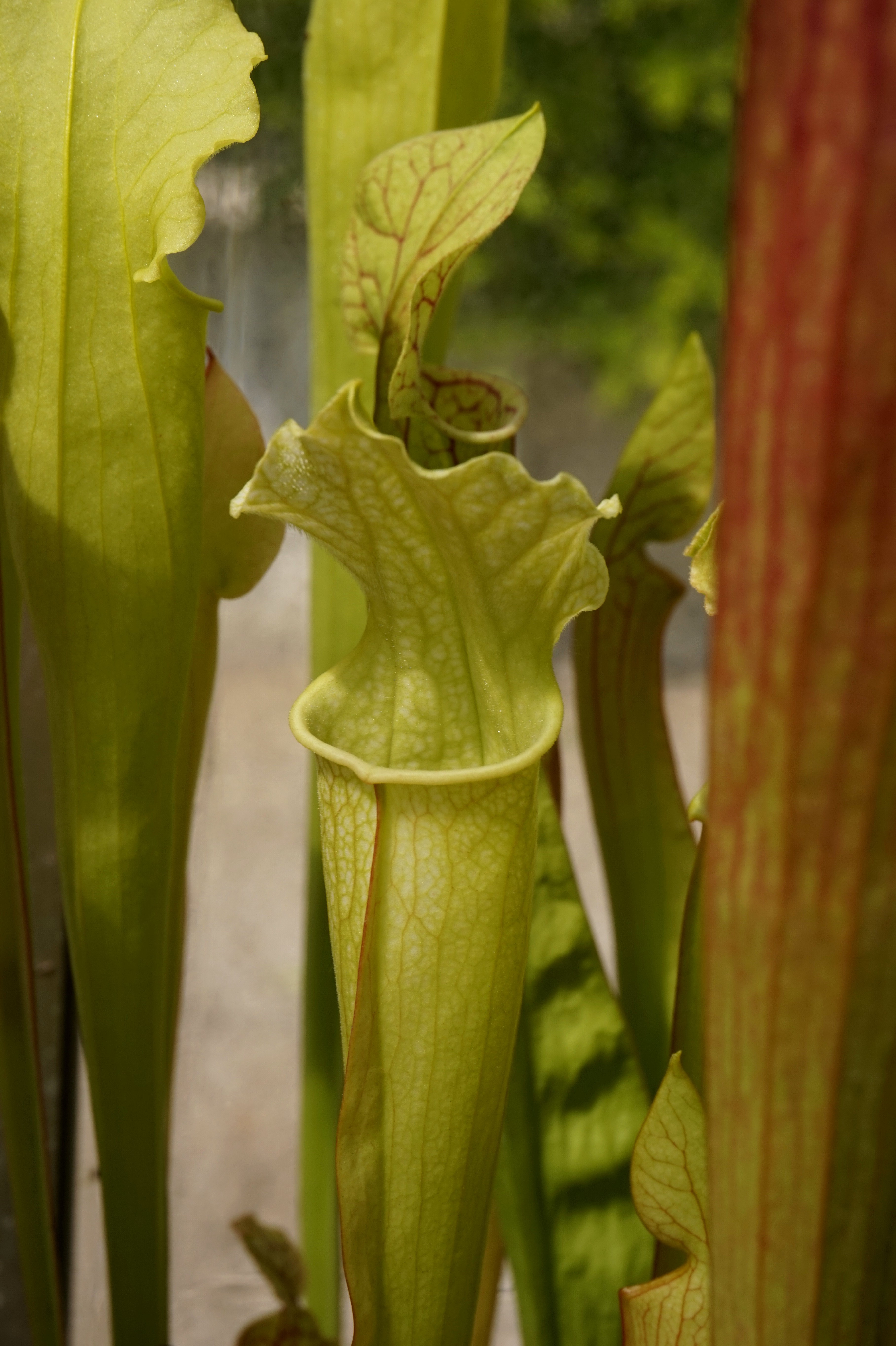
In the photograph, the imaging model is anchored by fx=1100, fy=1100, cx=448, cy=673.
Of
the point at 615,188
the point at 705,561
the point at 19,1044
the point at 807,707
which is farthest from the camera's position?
the point at 615,188

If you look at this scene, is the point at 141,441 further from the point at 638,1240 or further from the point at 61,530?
the point at 638,1240

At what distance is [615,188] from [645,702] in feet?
3.58

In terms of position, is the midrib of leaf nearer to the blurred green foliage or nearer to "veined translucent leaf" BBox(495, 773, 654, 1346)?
"veined translucent leaf" BBox(495, 773, 654, 1346)

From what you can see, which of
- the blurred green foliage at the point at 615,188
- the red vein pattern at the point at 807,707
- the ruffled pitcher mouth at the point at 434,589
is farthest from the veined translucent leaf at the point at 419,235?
the blurred green foliage at the point at 615,188

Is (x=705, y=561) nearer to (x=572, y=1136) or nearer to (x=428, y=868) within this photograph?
(x=428, y=868)

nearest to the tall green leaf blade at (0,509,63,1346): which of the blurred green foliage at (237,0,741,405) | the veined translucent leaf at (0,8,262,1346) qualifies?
the veined translucent leaf at (0,8,262,1346)

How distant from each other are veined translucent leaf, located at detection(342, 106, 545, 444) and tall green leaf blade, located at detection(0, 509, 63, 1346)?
0.47 feet

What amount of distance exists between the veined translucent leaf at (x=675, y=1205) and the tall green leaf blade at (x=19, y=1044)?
219 mm

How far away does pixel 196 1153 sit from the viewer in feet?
3.74

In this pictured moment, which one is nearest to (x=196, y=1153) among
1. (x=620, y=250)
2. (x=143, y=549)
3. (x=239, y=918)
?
(x=239, y=918)

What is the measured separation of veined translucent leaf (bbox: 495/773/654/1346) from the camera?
39 centimetres

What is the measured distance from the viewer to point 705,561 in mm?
269

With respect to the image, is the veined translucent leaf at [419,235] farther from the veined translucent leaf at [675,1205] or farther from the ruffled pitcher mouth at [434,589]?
the veined translucent leaf at [675,1205]

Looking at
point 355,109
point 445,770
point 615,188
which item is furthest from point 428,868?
point 615,188
